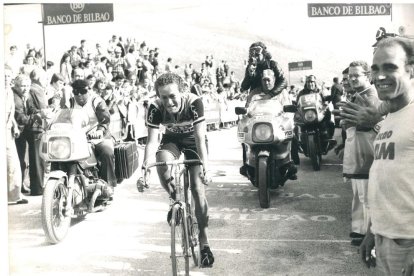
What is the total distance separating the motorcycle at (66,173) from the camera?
12.3 feet

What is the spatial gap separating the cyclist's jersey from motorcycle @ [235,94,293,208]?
56.0 inches

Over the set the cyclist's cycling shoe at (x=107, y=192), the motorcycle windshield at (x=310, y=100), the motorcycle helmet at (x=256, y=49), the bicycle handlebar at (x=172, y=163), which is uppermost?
the motorcycle helmet at (x=256, y=49)

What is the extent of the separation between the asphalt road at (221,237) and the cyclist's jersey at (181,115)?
0.82 metres

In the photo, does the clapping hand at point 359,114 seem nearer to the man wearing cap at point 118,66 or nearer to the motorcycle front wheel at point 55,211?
the motorcycle front wheel at point 55,211

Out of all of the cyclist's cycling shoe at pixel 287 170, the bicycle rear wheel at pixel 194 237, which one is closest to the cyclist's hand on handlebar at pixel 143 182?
the bicycle rear wheel at pixel 194 237

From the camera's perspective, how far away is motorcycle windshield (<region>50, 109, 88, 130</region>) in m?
3.97

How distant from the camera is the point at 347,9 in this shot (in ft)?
12.0

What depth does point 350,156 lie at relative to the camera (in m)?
3.36

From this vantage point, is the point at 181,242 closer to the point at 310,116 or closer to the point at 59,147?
the point at 59,147

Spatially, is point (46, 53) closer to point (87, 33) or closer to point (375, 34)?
point (87, 33)

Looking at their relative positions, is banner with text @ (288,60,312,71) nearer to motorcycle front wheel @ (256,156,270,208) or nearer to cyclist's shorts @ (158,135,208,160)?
motorcycle front wheel @ (256,156,270,208)

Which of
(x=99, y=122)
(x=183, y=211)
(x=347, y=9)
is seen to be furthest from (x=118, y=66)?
(x=183, y=211)

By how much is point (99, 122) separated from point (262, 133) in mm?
1393

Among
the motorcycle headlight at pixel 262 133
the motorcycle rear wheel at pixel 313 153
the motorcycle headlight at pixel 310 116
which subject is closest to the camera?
the motorcycle headlight at pixel 262 133
